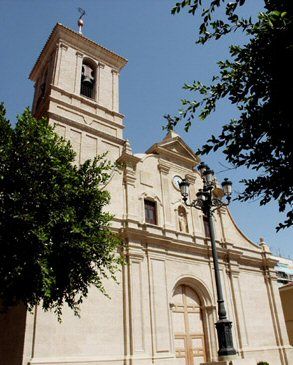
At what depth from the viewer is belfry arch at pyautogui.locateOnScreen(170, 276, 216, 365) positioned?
693 inches

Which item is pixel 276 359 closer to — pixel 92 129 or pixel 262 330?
pixel 262 330

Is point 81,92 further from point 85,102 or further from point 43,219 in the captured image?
point 43,219

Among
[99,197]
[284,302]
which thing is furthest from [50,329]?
[284,302]

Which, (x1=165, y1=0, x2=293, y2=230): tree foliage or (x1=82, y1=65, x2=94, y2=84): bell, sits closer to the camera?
(x1=165, y1=0, x2=293, y2=230): tree foliage

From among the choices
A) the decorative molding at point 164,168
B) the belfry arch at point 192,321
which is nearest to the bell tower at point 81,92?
the decorative molding at point 164,168

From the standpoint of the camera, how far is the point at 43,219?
10.8 metres

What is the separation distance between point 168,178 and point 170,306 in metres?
7.60

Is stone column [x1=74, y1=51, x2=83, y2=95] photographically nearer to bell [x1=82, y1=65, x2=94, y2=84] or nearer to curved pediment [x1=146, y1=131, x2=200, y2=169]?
bell [x1=82, y1=65, x2=94, y2=84]

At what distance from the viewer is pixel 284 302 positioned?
30.2m

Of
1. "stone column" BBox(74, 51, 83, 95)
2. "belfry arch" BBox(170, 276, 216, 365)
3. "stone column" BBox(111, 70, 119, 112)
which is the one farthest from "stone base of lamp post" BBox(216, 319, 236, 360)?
"stone column" BBox(74, 51, 83, 95)

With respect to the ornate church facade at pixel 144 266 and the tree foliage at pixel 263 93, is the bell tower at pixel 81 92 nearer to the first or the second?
the ornate church facade at pixel 144 266

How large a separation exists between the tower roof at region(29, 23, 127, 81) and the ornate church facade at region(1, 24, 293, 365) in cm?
7

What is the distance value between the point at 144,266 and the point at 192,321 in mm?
4330

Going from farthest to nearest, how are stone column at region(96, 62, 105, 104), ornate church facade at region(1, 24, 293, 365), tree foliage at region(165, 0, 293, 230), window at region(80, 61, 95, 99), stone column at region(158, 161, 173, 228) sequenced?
stone column at region(96, 62, 105, 104) < window at region(80, 61, 95, 99) < stone column at region(158, 161, 173, 228) < ornate church facade at region(1, 24, 293, 365) < tree foliage at region(165, 0, 293, 230)
